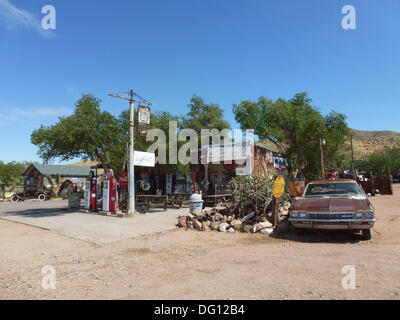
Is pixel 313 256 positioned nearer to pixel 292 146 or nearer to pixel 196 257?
pixel 196 257

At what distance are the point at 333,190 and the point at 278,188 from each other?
152 cm

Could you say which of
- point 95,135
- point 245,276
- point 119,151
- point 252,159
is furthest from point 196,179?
point 245,276

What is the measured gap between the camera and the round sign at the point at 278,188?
8555mm

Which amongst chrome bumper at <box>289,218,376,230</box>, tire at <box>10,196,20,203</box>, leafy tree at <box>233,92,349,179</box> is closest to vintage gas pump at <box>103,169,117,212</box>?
chrome bumper at <box>289,218,376,230</box>

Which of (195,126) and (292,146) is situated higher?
(195,126)

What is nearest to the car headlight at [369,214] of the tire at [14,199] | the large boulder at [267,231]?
the large boulder at [267,231]

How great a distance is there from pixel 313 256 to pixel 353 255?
2.56 feet

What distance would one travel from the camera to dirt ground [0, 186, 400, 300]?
3.88 m

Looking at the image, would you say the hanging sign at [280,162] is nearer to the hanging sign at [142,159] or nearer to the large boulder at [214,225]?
the hanging sign at [142,159]

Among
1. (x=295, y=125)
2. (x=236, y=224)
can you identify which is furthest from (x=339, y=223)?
(x=295, y=125)

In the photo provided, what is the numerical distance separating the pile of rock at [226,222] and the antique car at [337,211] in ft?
5.03

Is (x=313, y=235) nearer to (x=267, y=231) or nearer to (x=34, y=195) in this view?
(x=267, y=231)

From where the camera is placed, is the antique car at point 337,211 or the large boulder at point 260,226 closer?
the antique car at point 337,211

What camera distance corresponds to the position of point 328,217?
263 inches
